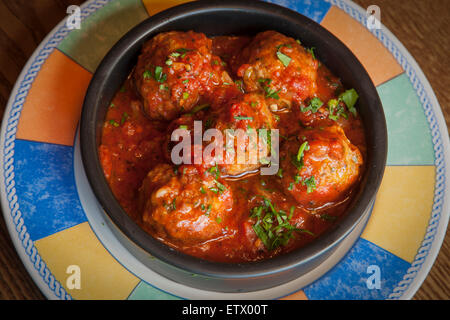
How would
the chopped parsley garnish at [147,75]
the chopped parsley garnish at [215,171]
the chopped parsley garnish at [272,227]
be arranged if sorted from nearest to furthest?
the chopped parsley garnish at [215,171]
the chopped parsley garnish at [272,227]
the chopped parsley garnish at [147,75]

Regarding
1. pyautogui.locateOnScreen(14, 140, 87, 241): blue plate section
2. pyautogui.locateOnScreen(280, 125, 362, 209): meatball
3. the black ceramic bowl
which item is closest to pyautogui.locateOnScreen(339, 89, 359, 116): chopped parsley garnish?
the black ceramic bowl

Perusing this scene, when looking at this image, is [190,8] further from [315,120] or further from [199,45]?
[315,120]

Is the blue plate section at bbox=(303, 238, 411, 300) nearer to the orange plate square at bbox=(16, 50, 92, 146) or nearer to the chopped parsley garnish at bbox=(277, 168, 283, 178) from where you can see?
the chopped parsley garnish at bbox=(277, 168, 283, 178)

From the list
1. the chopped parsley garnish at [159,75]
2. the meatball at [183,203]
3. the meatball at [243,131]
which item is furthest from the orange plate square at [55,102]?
the meatball at [243,131]

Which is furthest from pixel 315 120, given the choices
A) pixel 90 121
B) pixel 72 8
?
pixel 72 8

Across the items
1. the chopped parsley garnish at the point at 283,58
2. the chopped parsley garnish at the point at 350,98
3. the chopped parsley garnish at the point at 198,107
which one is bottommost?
the chopped parsley garnish at the point at 198,107

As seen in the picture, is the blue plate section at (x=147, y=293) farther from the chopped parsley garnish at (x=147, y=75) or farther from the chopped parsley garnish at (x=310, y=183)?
the chopped parsley garnish at (x=147, y=75)

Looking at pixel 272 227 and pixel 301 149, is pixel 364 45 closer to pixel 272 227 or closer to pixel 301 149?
pixel 301 149
